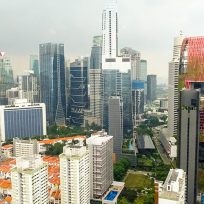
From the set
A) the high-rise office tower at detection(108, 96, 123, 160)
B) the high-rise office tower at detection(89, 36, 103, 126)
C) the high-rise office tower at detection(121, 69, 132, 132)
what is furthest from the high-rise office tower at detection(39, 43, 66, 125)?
the high-rise office tower at detection(108, 96, 123, 160)

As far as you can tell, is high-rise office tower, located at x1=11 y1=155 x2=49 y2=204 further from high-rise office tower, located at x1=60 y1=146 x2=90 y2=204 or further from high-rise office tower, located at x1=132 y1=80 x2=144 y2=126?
high-rise office tower, located at x1=132 y1=80 x2=144 y2=126

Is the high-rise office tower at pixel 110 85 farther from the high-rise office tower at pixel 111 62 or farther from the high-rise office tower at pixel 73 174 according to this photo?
the high-rise office tower at pixel 73 174

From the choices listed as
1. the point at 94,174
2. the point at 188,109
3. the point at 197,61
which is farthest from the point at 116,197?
the point at 197,61

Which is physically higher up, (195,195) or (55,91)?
(55,91)

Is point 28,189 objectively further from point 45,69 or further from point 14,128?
point 45,69

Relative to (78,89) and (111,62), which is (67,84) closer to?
(78,89)
